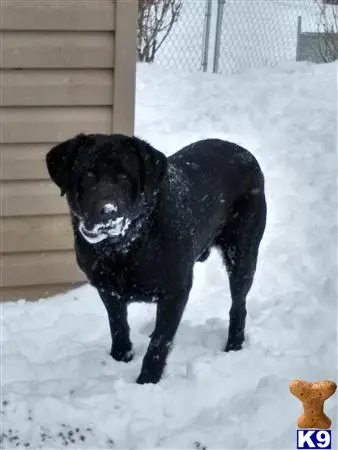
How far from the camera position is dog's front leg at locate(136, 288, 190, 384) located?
3.76 m

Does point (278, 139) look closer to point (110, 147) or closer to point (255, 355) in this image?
point (255, 355)

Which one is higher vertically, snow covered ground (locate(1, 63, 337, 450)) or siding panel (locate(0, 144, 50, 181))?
siding panel (locate(0, 144, 50, 181))

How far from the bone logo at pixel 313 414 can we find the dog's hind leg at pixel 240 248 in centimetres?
120

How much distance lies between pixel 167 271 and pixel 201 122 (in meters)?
3.73

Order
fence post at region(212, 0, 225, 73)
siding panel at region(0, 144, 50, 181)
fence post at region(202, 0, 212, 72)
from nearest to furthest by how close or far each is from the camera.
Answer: siding panel at region(0, 144, 50, 181) < fence post at region(212, 0, 225, 73) < fence post at region(202, 0, 212, 72)

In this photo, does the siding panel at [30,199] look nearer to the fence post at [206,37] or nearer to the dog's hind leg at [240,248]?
the dog's hind leg at [240,248]

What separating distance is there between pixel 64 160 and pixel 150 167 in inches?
14.9

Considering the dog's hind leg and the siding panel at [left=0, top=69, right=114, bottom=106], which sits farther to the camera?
the siding panel at [left=0, top=69, right=114, bottom=106]

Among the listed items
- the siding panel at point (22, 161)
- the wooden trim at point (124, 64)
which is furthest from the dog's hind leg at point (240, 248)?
the siding panel at point (22, 161)

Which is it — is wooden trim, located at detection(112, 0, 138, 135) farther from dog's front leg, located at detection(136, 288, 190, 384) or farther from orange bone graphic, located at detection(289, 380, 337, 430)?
orange bone graphic, located at detection(289, 380, 337, 430)

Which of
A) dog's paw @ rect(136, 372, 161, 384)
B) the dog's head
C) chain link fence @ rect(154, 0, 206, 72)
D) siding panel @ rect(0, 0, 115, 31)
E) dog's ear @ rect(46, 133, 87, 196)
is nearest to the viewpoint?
the dog's head

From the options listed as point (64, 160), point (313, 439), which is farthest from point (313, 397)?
point (64, 160)

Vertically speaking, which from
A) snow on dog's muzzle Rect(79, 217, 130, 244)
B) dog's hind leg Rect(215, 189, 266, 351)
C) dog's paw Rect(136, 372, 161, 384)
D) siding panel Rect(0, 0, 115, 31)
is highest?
siding panel Rect(0, 0, 115, 31)

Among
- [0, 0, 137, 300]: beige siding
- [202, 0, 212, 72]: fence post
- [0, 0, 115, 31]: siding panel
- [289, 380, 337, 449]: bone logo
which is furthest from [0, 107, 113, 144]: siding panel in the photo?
[202, 0, 212, 72]: fence post
